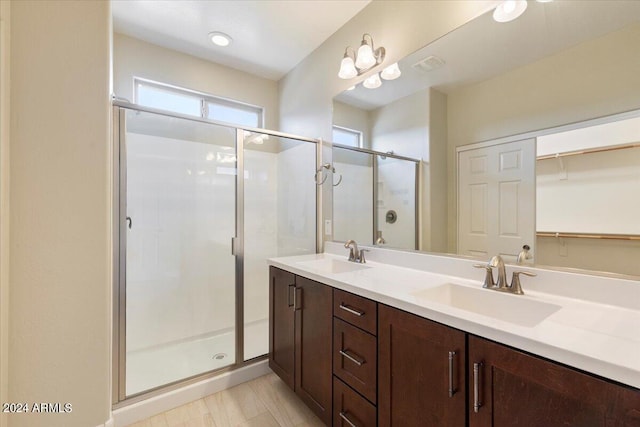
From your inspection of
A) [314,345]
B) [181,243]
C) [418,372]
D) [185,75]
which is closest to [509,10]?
[418,372]

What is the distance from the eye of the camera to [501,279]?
1121mm

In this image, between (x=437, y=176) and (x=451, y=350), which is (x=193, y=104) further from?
(x=451, y=350)

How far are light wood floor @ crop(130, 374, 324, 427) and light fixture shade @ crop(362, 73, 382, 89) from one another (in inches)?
82.7

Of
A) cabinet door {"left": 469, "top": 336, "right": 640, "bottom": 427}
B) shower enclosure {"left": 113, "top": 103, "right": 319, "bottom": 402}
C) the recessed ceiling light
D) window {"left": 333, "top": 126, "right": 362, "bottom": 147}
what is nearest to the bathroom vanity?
cabinet door {"left": 469, "top": 336, "right": 640, "bottom": 427}

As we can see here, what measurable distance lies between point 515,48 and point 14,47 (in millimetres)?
2210

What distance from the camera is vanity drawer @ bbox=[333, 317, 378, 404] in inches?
43.9

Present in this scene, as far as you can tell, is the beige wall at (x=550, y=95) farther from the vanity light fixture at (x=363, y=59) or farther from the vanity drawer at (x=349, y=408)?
the vanity drawer at (x=349, y=408)

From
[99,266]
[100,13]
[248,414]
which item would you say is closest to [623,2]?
[100,13]

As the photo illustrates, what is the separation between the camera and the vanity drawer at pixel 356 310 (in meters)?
1.11

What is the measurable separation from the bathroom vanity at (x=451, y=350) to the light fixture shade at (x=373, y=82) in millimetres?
1135

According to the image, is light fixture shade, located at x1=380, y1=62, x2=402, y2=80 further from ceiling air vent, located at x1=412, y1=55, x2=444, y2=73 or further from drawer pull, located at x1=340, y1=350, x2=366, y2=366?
drawer pull, located at x1=340, y1=350, x2=366, y2=366

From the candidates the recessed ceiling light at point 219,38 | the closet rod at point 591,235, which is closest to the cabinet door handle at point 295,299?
the closet rod at point 591,235

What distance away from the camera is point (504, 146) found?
4.16 feet

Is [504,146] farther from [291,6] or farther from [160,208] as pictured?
[160,208]
